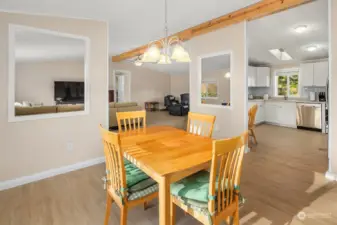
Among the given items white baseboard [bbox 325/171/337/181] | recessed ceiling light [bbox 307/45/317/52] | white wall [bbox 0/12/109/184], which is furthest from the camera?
recessed ceiling light [bbox 307/45/317/52]

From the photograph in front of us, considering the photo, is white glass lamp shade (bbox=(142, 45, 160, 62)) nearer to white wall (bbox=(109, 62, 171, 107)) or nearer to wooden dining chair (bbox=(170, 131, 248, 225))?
wooden dining chair (bbox=(170, 131, 248, 225))

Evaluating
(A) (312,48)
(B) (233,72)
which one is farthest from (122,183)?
(A) (312,48)

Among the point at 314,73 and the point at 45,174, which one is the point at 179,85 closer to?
the point at 314,73

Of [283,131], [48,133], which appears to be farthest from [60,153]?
[283,131]

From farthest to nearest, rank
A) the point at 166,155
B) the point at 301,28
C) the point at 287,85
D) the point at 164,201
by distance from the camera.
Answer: the point at 287,85 → the point at 301,28 → the point at 166,155 → the point at 164,201

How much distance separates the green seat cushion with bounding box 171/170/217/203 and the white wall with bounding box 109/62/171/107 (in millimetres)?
8183

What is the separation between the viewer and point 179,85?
10.8m

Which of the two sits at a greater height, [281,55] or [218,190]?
[281,55]

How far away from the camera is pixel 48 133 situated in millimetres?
2793

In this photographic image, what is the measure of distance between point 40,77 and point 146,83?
15.4ft

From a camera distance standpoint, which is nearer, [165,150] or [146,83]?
[165,150]

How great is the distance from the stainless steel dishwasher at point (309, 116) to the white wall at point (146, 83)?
669 centimetres

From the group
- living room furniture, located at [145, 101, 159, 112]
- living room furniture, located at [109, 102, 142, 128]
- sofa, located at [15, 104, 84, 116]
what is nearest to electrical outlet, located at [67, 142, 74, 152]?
sofa, located at [15, 104, 84, 116]

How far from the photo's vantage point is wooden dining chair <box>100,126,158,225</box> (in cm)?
146
